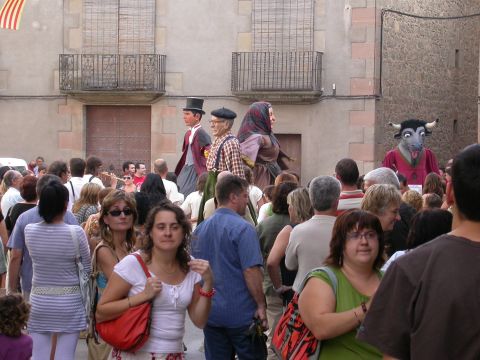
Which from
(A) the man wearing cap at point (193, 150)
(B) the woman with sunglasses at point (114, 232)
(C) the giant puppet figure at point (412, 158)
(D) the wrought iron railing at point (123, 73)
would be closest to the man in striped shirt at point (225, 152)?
(A) the man wearing cap at point (193, 150)

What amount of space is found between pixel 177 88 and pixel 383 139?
4.87m

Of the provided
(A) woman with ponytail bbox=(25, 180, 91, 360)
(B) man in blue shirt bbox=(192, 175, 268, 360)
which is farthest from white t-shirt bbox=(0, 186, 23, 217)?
(B) man in blue shirt bbox=(192, 175, 268, 360)

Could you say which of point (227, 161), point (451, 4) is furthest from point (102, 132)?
point (227, 161)

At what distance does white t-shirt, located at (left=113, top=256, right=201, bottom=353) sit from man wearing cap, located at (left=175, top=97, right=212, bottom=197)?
8536 millimetres

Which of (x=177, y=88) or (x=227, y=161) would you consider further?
(x=177, y=88)

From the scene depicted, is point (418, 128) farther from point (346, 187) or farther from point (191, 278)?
point (191, 278)

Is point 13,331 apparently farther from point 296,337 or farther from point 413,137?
point 413,137

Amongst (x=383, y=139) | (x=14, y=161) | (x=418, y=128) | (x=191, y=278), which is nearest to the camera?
(x=191, y=278)

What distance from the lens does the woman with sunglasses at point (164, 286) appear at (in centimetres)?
577

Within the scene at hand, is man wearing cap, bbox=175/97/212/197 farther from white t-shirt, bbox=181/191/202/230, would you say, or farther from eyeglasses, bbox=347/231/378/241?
eyeglasses, bbox=347/231/378/241

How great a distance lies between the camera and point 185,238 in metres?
6.12

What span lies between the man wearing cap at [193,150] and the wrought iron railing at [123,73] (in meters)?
10.1

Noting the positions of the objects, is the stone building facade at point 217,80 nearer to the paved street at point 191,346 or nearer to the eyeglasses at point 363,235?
the paved street at point 191,346

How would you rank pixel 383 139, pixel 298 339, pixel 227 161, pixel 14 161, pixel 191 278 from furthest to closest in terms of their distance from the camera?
pixel 383 139, pixel 14 161, pixel 227 161, pixel 191 278, pixel 298 339
